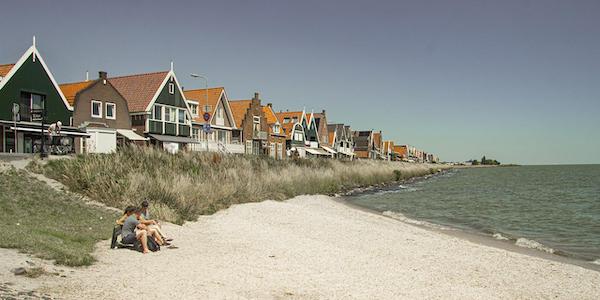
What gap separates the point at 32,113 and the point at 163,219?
2333 centimetres

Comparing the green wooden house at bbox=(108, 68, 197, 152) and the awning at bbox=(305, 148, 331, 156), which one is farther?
the awning at bbox=(305, 148, 331, 156)

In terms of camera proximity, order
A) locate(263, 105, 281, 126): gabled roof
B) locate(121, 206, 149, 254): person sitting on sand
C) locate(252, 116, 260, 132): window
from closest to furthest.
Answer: locate(121, 206, 149, 254): person sitting on sand → locate(252, 116, 260, 132): window → locate(263, 105, 281, 126): gabled roof

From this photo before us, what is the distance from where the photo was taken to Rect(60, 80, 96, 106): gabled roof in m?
36.8

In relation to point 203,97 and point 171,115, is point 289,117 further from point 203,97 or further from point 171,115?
point 171,115

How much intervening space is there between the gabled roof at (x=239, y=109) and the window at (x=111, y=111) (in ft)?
63.1

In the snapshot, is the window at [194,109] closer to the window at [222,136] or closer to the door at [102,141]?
the window at [222,136]

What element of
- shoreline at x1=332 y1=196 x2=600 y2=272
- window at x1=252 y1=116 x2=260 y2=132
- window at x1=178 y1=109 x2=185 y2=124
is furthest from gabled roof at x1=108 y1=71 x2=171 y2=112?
shoreline at x1=332 y1=196 x2=600 y2=272

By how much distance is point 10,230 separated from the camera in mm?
10352

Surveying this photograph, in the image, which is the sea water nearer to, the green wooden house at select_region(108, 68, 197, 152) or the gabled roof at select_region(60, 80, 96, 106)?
the green wooden house at select_region(108, 68, 197, 152)

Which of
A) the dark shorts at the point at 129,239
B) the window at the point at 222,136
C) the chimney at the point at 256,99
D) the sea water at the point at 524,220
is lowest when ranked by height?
the sea water at the point at 524,220

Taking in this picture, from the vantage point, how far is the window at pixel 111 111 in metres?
39.2

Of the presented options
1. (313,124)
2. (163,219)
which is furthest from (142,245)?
(313,124)

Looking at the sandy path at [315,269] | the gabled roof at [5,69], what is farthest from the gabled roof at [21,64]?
the sandy path at [315,269]

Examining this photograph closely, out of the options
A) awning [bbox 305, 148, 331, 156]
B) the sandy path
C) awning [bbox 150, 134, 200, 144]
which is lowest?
the sandy path
